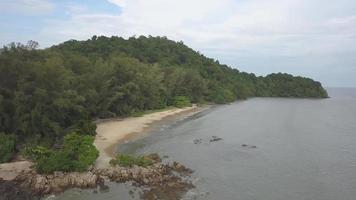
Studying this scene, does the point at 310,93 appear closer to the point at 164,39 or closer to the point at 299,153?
the point at 164,39

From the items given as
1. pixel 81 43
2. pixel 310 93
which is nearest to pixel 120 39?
pixel 81 43

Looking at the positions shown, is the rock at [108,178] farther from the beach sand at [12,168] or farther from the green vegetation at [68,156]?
the beach sand at [12,168]

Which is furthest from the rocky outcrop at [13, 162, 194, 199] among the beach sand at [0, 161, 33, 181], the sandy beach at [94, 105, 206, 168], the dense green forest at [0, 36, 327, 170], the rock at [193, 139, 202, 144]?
the rock at [193, 139, 202, 144]

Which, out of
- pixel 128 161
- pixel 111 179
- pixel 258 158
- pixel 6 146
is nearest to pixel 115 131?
pixel 6 146

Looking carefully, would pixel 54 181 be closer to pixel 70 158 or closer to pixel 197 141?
pixel 70 158

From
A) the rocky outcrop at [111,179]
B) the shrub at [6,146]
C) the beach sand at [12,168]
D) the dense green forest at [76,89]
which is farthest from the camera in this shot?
the dense green forest at [76,89]

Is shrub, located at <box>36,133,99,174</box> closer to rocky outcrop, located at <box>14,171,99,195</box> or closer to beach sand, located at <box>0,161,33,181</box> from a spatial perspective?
rocky outcrop, located at <box>14,171,99,195</box>

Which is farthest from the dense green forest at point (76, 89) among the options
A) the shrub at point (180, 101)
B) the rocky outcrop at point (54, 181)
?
the rocky outcrop at point (54, 181)
